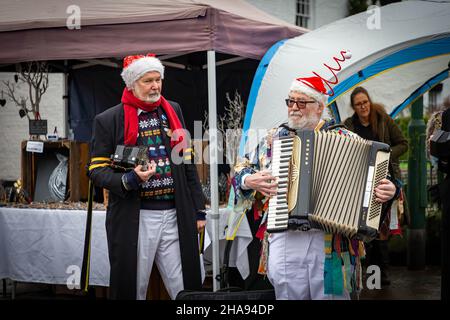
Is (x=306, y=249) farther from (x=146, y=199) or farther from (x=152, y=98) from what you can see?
(x=152, y=98)

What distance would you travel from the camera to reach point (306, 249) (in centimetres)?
355

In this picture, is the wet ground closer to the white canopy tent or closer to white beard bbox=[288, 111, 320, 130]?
the white canopy tent

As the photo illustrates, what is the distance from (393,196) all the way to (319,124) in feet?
1.82

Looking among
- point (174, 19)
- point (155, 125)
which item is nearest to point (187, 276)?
point (155, 125)

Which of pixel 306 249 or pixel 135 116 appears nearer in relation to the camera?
pixel 306 249

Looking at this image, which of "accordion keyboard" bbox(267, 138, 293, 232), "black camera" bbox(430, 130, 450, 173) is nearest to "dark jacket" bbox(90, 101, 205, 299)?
"accordion keyboard" bbox(267, 138, 293, 232)

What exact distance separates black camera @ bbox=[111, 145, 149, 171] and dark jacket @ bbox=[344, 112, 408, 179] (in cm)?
285

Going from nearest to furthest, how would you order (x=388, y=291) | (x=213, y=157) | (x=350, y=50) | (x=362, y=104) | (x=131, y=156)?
(x=131, y=156)
(x=213, y=157)
(x=350, y=50)
(x=362, y=104)
(x=388, y=291)

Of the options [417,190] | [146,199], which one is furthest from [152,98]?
[417,190]

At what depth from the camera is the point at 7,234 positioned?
5.87m

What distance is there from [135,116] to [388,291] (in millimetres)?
3593

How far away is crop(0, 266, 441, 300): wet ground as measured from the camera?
6.26 metres

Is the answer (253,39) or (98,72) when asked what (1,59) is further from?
(98,72)

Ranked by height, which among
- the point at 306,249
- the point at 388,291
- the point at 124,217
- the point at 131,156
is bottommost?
the point at 388,291
